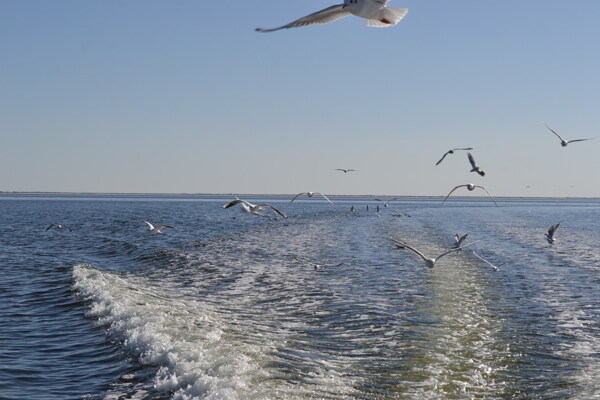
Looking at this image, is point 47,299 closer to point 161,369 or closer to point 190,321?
point 190,321

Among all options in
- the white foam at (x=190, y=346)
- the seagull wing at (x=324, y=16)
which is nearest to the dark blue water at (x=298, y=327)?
the white foam at (x=190, y=346)

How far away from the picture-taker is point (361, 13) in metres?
A: 9.31

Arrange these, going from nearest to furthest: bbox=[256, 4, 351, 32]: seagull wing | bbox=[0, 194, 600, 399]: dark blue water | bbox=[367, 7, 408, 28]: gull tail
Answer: bbox=[256, 4, 351, 32]: seagull wing → bbox=[367, 7, 408, 28]: gull tail → bbox=[0, 194, 600, 399]: dark blue water

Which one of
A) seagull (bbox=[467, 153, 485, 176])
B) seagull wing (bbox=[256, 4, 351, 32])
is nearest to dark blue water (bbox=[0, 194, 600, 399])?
seagull (bbox=[467, 153, 485, 176])

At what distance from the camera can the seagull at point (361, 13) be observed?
357 inches

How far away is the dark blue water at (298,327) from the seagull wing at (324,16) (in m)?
5.65

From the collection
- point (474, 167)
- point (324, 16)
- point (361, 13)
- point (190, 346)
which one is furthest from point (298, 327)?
point (474, 167)

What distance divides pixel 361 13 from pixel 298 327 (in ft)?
24.7

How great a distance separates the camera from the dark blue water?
1040 cm

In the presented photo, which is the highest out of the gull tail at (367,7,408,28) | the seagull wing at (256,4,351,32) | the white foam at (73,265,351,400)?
the gull tail at (367,7,408,28)

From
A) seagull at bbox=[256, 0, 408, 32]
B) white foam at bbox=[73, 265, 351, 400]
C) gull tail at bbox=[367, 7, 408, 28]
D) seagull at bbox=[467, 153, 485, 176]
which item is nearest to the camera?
seagull at bbox=[256, 0, 408, 32]

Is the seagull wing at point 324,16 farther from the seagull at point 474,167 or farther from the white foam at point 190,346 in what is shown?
the seagull at point 474,167

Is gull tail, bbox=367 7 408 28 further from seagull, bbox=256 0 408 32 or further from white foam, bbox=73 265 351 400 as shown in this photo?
white foam, bbox=73 265 351 400

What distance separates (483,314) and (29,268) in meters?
17.2
